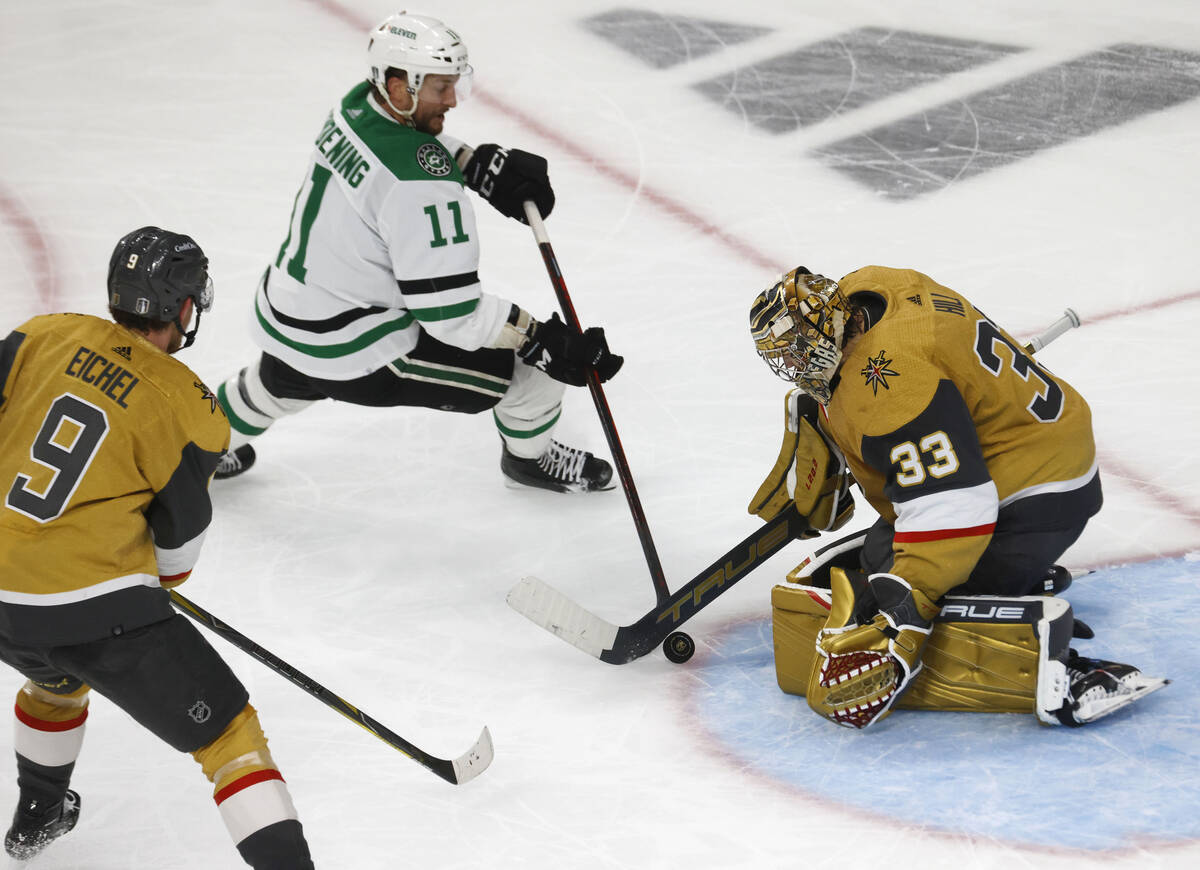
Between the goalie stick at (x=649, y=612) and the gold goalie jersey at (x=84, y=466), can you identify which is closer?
the gold goalie jersey at (x=84, y=466)

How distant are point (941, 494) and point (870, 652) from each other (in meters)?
0.31

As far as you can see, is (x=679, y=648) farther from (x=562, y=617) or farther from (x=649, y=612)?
(x=562, y=617)

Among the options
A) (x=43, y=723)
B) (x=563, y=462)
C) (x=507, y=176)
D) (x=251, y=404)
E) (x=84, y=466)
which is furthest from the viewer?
(x=563, y=462)

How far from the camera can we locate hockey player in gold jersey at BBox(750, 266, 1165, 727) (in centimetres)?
262

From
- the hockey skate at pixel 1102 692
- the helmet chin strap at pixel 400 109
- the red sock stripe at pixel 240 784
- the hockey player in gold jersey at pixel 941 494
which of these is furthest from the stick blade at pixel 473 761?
the helmet chin strap at pixel 400 109

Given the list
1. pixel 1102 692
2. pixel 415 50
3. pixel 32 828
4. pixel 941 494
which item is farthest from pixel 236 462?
pixel 1102 692

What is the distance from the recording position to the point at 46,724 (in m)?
2.57

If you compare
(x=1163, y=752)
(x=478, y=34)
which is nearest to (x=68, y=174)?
(x=478, y=34)

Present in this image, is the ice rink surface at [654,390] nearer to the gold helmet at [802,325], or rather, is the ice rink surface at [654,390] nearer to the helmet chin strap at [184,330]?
the gold helmet at [802,325]

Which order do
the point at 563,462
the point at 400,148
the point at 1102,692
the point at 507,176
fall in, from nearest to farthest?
the point at 1102,692 → the point at 400,148 → the point at 507,176 → the point at 563,462

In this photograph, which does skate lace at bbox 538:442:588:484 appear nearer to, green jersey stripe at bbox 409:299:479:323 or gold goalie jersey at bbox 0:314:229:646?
green jersey stripe at bbox 409:299:479:323

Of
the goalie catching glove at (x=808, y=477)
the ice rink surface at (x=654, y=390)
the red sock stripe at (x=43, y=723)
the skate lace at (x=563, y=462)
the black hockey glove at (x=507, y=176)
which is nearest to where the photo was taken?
the red sock stripe at (x=43, y=723)

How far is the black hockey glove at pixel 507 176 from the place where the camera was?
357cm

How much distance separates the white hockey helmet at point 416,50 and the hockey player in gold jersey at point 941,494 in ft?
3.15
